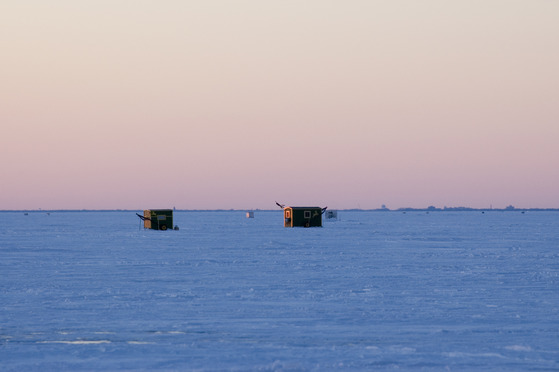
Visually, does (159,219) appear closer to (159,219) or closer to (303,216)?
(159,219)

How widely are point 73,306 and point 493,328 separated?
38.8ft

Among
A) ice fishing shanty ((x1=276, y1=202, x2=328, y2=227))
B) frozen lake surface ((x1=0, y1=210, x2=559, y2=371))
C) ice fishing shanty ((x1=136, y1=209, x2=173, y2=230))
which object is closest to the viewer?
frozen lake surface ((x1=0, y1=210, x2=559, y2=371))

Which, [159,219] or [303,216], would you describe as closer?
[159,219]

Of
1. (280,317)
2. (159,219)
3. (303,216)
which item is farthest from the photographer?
(303,216)

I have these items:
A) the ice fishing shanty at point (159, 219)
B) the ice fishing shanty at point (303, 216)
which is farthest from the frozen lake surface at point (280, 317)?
the ice fishing shanty at point (303, 216)

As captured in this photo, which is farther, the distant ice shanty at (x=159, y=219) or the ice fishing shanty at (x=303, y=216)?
the ice fishing shanty at (x=303, y=216)

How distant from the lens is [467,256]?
41312 millimetres

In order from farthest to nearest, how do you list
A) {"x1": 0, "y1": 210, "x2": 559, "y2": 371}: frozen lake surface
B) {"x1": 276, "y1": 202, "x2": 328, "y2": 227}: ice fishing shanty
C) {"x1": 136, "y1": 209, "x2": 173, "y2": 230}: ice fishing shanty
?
1. {"x1": 276, "y1": 202, "x2": 328, "y2": 227}: ice fishing shanty
2. {"x1": 136, "y1": 209, "x2": 173, "y2": 230}: ice fishing shanty
3. {"x1": 0, "y1": 210, "x2": 559, "y2": 371}: frozen lake surface

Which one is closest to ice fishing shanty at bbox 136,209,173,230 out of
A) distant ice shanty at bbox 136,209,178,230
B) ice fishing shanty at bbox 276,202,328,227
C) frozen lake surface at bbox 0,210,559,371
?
distant ice shanty at bbox 136,209,178,230

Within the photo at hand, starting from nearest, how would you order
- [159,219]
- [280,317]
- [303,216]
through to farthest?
[280,317], [159,219], [303,216]

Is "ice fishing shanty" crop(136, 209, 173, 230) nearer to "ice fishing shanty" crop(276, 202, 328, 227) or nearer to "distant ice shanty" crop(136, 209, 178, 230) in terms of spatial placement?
"distant ice shanty" crop(136, 209, 178, 230)

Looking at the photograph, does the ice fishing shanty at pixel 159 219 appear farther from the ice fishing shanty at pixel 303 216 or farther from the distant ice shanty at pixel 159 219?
the ice fishing shanty at pixel 303 216

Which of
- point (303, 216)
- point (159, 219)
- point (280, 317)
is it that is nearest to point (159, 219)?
point (159, 219)

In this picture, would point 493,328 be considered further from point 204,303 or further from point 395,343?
point 204,303
